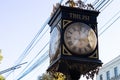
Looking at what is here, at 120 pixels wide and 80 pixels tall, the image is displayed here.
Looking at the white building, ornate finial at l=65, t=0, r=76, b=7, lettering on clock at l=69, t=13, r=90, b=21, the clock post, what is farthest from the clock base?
the white building

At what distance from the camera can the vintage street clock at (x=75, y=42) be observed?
19.2ft

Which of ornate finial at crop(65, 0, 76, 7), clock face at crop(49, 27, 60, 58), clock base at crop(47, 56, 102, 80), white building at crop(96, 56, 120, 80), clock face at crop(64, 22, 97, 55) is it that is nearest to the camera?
clock base at crop(47, 56, 102, 80)

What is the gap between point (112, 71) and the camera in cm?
5928

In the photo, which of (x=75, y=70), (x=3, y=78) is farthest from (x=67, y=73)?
(x=3, y=78)

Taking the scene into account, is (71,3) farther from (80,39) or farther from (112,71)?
(112,71)

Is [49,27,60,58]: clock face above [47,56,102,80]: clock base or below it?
above

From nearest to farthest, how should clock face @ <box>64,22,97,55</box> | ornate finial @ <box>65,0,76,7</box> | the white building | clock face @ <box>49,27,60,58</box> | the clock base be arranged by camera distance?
the clock base, clock face @ <box>64,22,97,55</box>, clock face @ <box>49,27,60,58</box>, ornate finial @ <box>65,0,76,7</box>, the white building

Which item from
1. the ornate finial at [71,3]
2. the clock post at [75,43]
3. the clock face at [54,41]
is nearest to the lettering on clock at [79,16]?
the clock post at [75,43]

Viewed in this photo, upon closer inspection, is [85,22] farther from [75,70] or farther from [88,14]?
[75,70]

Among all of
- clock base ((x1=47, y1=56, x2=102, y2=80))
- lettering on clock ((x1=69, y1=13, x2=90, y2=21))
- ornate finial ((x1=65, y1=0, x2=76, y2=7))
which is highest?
ornate finial ((x1=65, y1=0, x2=76, y2=7))

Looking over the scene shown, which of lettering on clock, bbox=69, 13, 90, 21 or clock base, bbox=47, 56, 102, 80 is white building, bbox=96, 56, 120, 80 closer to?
lettering on clock, bbox=69, 13, 90, 21

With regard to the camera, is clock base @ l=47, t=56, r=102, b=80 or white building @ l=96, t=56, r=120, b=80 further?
white building @ l=96, t=56, r=120, b=80

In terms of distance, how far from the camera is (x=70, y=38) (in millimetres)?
6000

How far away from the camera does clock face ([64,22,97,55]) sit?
5.95 meters
